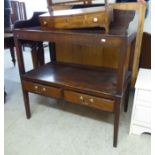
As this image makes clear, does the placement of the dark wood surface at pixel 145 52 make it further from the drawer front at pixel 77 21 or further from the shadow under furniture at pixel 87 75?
the drawer front at pixel 77 21

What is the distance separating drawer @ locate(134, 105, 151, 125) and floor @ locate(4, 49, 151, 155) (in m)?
0.16

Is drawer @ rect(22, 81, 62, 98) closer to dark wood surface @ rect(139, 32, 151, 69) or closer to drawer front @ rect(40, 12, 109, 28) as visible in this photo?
drawer front @ rect(40, 12, 109, 28)

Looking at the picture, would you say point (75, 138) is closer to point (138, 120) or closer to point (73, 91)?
point (73, 91)

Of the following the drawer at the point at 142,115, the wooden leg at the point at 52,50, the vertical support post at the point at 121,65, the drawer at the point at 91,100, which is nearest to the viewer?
the vertical support post at the point at 121,65

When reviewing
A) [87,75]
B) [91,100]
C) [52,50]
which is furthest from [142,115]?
[52,50]

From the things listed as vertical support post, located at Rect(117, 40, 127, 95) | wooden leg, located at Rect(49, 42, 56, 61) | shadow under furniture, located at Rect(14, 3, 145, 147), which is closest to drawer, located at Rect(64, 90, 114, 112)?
shadow under furniture, located at Rect(14, 3, 145, 147)

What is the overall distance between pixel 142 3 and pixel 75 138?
4.33 ft

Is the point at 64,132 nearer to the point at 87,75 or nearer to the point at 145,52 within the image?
the point at 87,75

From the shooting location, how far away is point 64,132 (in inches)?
61.3

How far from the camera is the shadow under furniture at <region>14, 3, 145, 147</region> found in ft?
3.66

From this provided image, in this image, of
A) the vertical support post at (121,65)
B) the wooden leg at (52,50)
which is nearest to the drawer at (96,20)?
the vertical support post at (121,65)

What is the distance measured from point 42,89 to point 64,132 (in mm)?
434

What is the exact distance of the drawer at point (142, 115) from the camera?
54.0 inches

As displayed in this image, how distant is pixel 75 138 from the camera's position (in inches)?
58.6
